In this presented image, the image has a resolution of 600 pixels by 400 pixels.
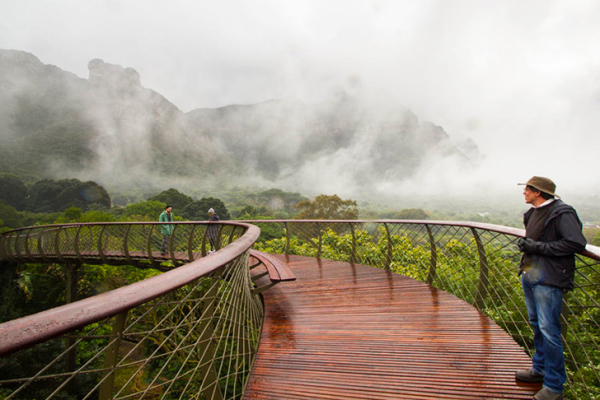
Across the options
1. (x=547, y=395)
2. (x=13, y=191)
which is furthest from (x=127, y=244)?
(x=13, y=191)

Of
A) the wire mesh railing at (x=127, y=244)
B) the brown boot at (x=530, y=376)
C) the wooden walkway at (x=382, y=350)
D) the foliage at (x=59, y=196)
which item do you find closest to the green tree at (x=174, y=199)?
the foliage at (x=59, y=196)

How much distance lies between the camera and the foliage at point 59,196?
49406mm

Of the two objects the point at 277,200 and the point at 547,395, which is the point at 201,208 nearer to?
the point at 277,200

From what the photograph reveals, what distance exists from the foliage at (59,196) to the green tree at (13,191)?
97 centimetres

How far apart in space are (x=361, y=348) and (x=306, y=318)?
2.45ft

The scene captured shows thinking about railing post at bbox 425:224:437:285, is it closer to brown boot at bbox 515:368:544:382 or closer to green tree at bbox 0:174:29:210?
brown boot at bbox 515:368:544:382

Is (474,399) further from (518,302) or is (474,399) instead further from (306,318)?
(518,302)

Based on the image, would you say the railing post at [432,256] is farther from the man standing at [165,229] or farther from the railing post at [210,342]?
the man standing at [165,229]

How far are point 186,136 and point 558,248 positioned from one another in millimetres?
138392

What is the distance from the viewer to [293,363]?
2.25 metres

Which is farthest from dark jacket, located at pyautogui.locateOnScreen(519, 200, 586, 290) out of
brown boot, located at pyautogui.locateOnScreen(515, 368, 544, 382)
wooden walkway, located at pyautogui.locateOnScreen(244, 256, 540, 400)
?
wooden walkway, located at pyautogui.locateOnScreen(244, 256, 540, 400)

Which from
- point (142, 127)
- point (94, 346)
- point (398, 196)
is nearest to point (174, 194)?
point (94, 346)

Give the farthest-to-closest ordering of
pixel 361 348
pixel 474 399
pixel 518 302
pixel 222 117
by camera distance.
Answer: pixel 222 117
pixel 518 302
pixel 361 348
pixel 474 399

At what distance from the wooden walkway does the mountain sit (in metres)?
88.0
